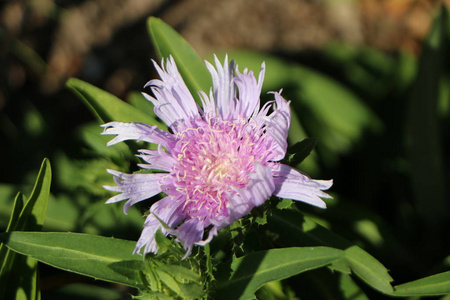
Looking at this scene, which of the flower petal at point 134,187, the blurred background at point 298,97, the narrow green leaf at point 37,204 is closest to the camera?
the flower petal at point 134,187

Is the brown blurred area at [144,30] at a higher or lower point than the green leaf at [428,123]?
higher

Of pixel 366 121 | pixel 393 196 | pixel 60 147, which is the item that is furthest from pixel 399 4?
pixel 60 147

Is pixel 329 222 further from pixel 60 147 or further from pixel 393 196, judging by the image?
pixel 60 147

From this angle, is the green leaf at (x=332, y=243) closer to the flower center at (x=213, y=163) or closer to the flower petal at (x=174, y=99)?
the flower center at (x=213, y=163)

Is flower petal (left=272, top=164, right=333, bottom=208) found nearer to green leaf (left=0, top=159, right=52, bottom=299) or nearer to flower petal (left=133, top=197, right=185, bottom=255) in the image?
flower petal (left=133, top=197, right=185, bottom=255)

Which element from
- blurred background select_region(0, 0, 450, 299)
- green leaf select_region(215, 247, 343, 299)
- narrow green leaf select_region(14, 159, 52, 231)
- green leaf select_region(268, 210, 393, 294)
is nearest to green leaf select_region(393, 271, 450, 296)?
green leaf select_region(268, 210, 393, 294)

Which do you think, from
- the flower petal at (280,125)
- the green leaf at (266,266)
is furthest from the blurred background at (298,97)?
the flower petal at (280,125)
